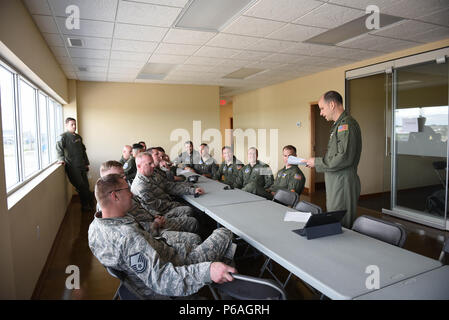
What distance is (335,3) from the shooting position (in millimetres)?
3205

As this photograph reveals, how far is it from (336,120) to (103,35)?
3310 millimetres

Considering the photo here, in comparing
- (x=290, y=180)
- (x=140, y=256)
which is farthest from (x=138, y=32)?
(x=140, y=256)

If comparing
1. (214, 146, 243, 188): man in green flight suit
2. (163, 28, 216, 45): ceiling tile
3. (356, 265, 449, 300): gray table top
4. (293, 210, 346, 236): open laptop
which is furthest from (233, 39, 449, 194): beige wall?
(356, 265, 449, 300): gray table top

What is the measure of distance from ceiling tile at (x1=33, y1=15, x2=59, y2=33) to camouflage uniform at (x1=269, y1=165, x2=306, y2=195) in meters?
3.66

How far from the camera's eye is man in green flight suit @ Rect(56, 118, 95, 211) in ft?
18.2

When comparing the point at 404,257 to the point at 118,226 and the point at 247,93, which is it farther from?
the point at 247,93

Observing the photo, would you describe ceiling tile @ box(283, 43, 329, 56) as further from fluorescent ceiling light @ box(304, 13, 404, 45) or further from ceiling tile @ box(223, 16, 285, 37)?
ceiling tile @ box(223, 16, 285, 37)

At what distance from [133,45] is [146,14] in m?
1.27

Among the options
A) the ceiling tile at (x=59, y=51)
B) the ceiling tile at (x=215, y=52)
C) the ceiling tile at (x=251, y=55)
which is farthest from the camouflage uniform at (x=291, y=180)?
the ceiling tile at (x=59, y=51)

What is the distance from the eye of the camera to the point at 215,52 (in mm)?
5039

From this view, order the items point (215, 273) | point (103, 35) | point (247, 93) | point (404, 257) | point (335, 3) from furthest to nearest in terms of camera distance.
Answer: point (247, 93)
point (103, 35)
point (335, 3)
point (404, 257)
point (215, 273)

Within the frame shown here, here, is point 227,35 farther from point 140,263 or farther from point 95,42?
point 140,263
